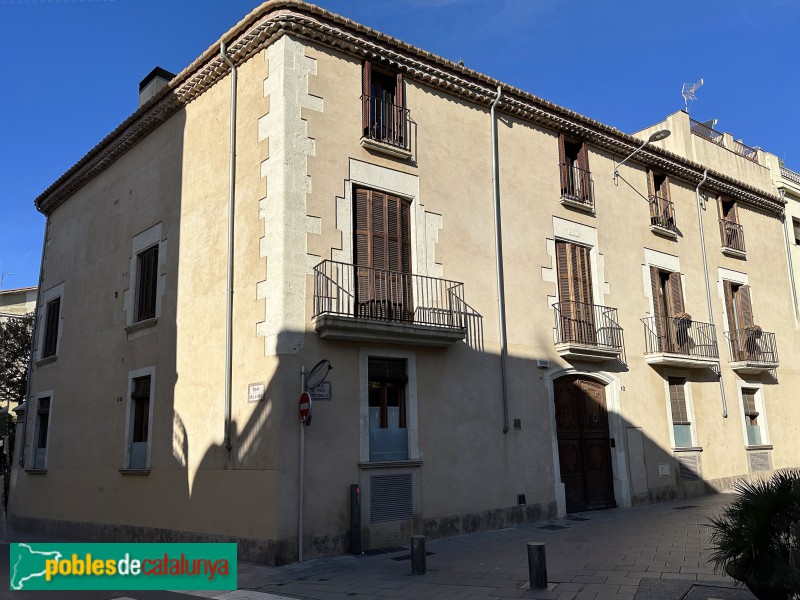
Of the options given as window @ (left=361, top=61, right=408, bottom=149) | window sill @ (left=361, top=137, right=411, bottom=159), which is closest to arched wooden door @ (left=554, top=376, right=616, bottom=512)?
window sill @ (left=361, top=137, right=411, bottom=159)

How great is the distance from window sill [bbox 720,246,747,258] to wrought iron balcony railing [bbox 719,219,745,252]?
9 cm

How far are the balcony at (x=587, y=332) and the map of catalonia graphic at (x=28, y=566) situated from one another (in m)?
9.81

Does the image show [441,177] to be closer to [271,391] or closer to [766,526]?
[271,391]

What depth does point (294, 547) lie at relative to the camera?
9648 mm

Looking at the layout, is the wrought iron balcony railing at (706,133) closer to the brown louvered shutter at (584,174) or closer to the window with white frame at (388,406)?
the brown louvered shutter at (584,174)

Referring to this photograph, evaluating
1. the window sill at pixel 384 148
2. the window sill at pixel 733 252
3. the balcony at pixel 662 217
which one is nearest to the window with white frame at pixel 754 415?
the window sill at pixel 733 252

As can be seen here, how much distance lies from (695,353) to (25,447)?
1735 cm

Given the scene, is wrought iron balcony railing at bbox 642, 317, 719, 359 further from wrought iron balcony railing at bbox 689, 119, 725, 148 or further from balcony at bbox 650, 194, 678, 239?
wrought iron balcony railing at bbox 689, 119, 725, 148

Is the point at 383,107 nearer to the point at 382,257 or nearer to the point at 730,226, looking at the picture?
the point at 382,257

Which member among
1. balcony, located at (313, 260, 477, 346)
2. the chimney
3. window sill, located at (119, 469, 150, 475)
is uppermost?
the chimney

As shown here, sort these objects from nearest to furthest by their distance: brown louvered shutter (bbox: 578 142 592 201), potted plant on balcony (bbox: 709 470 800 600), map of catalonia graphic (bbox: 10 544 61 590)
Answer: potted plant on balcony (bbox: 709 470 800 600)
map of catalonia graphic (bbox: 10 544 61 590)
brown louvered shutter (bbox: 578 142 592 201)

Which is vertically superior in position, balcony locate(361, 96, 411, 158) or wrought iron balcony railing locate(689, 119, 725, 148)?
wrought iron balcony railing locate(689, 119, 725, 148)

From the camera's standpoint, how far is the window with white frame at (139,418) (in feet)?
42.7

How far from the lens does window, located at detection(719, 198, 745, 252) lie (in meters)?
19.4
